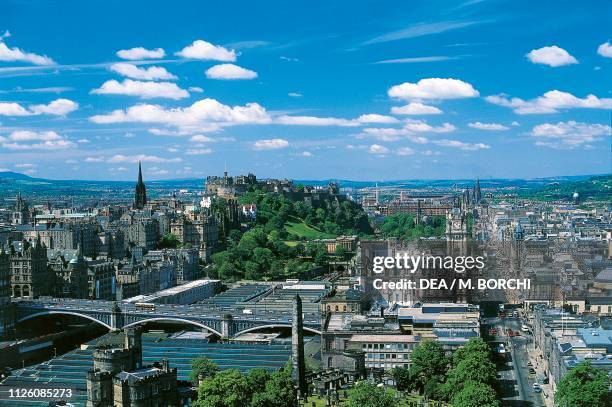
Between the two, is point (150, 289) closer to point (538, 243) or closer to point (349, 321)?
point (349, 321)

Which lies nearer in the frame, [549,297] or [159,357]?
[159,357]

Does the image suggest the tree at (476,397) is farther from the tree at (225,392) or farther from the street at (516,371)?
the tree at (225,392)

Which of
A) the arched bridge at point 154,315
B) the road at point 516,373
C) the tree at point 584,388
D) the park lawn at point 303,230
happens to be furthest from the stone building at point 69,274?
the park lawn at point 303,230

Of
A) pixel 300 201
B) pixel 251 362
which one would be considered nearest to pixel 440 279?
pixel 251 362

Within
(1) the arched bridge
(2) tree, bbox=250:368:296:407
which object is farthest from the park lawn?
(2) tree, bbox=250:368:296:407

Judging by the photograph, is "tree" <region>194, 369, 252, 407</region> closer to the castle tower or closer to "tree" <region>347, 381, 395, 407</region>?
the castle tower
